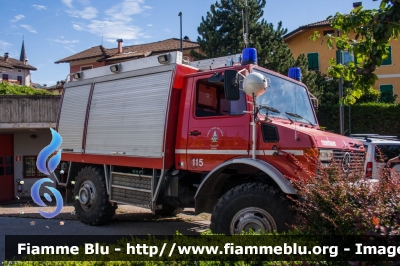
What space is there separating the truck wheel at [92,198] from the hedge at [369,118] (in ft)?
47.4

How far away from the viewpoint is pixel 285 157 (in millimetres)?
5535

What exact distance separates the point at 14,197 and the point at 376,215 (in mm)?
18175

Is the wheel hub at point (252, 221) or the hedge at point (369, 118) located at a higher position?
the hedge at point (369, 118)

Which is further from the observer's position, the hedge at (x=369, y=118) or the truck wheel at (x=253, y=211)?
the hedge at (x=369, y=118)

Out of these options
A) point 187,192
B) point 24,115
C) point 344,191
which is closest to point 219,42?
point 24,115

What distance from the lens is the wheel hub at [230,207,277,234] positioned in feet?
17.3

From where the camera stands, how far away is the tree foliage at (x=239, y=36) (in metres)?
18.0

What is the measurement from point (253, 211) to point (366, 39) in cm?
260

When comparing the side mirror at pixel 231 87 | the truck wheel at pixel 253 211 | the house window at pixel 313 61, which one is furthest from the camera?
the house window at pixel 313 61

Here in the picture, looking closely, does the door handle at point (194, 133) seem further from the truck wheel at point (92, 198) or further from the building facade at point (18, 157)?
the building facade at point (18, 157)

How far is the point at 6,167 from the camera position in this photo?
59.2ft

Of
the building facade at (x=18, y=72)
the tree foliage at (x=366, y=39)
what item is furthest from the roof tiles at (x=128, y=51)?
the tree foliage at (x=366, y=39)

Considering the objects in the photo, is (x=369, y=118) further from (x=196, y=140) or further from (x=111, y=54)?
(x=111, y=54)

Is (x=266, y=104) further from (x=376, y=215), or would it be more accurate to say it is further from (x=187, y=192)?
(x=376, y=215)
